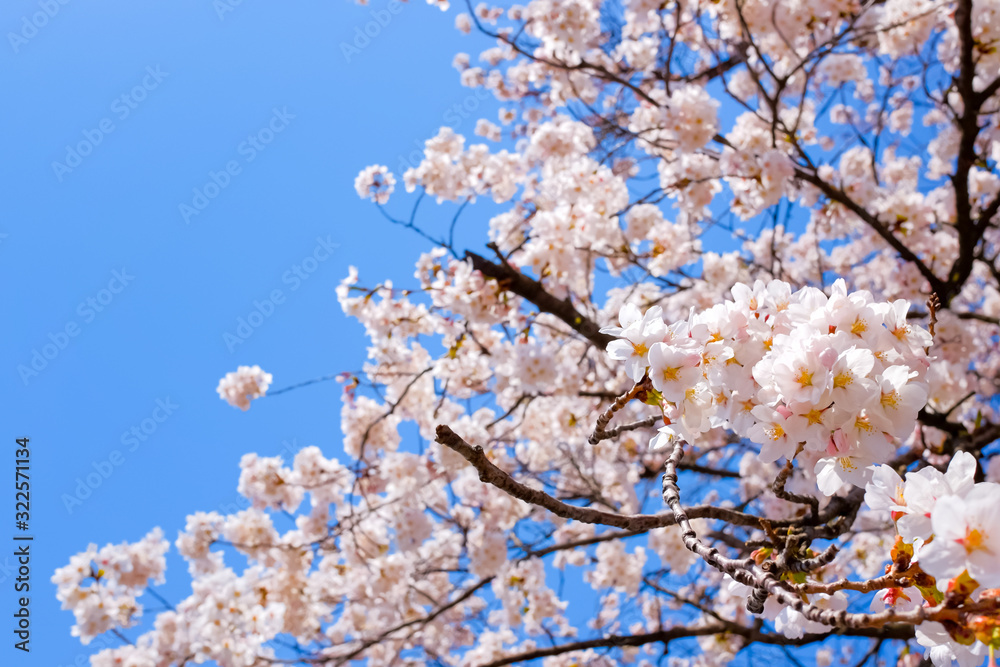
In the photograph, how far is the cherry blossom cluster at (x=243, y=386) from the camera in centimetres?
552

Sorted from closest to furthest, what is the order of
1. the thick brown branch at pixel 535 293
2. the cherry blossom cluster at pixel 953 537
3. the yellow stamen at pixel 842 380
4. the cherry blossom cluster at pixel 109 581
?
the cherry blossom cluster at pixel 953 537 < the yellow stamen at pixel 842 380 < the thick brown branch at pixel 535 293 < the cherry blossom cluster at pixel 109 581

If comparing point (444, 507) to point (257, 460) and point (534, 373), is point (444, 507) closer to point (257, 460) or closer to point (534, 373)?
point (257, 460)

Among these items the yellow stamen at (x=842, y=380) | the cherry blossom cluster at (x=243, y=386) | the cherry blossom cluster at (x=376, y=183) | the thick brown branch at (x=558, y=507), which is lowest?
the thick brown branch at (x=558, y=507)

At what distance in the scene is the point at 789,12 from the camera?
4.93 metres

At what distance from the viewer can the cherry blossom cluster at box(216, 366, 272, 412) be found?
5523mm

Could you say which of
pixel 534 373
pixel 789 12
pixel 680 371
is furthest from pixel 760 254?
pixel 680 371

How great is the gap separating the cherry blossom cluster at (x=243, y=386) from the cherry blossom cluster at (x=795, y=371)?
4952 millimetres

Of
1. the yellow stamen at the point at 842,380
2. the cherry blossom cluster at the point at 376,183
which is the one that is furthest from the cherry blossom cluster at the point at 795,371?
the cherry blossom cluster at the point at 376,183

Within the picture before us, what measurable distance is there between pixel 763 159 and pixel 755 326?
130 inches

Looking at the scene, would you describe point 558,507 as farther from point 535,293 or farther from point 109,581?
point 109,581

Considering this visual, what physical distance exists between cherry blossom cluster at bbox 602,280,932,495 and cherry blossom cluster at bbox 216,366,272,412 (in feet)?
16.2

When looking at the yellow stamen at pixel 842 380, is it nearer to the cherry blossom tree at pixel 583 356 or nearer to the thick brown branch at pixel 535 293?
the cherry blossom tree at pixel 583 356

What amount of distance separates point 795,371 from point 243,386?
17.5 feet

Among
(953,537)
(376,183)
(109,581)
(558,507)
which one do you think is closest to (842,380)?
(953,537)
